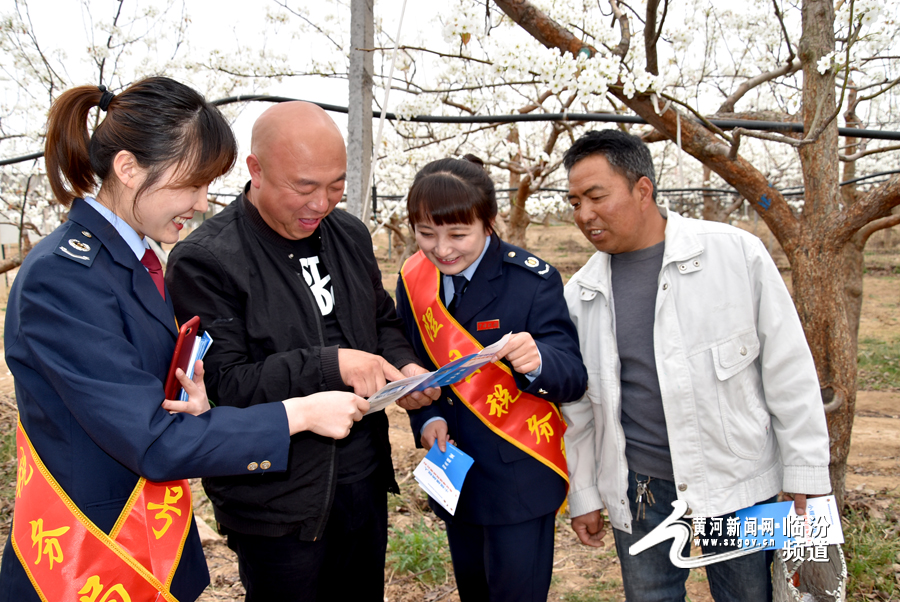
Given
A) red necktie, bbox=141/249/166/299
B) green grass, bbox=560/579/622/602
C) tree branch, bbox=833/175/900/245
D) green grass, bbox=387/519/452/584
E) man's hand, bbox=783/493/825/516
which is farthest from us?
green grass, bbox=387/519/452/584

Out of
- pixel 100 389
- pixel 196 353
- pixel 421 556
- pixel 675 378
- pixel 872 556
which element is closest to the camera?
pixel 100 389

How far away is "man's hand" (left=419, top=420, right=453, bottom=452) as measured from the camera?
195 cm

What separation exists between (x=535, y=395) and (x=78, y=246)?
4.07ft

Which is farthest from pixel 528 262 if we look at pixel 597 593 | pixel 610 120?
pixel 610 120

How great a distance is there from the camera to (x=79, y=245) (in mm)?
1248

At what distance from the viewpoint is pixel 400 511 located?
392 centimetres

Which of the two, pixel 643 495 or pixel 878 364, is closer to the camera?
pixel 643 495

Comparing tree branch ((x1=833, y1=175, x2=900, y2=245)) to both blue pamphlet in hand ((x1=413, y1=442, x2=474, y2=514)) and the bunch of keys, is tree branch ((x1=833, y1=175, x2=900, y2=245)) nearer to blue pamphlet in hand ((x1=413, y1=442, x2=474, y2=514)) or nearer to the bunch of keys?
the bunch of keys

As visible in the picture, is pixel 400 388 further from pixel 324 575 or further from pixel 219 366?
pixel 324 575

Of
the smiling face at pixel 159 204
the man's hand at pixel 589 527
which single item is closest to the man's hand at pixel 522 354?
the man's hand at pixel 589 527

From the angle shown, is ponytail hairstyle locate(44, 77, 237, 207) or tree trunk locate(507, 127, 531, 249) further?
tree trunk locate(507, 127, 531, 249)

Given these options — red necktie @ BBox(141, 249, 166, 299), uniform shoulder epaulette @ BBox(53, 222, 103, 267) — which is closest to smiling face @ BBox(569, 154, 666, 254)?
red necktie @ BBox(141, 249, 166, 299)

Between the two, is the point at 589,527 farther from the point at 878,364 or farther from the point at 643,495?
the point at 878,364

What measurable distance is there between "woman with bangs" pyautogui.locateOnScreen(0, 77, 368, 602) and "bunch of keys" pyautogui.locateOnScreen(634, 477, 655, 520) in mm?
1008
